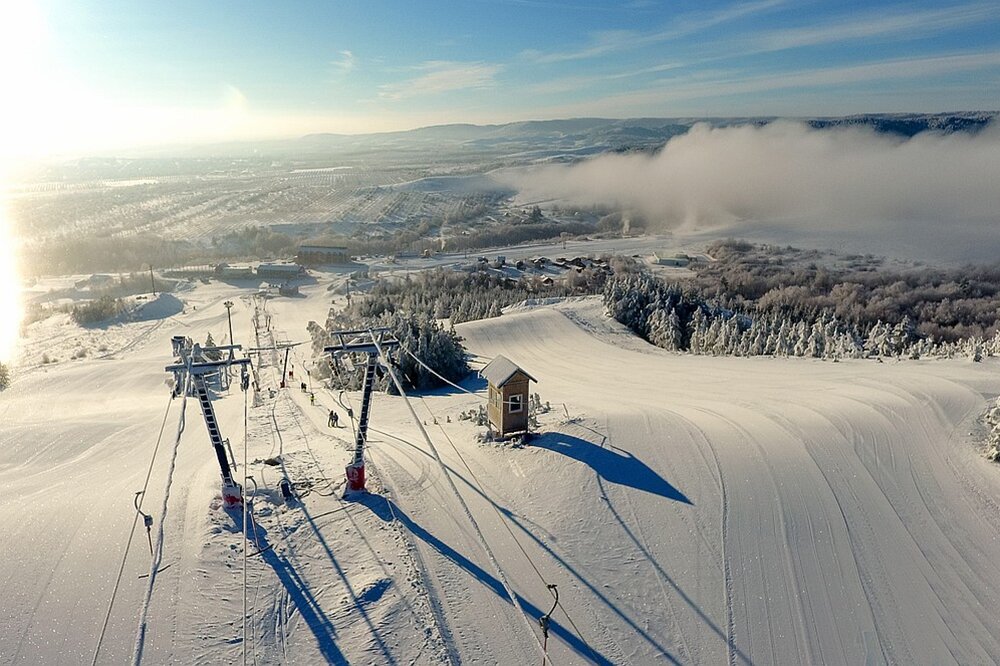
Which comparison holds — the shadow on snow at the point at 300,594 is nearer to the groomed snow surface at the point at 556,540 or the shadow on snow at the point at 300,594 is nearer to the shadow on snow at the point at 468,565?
the groomed snow surface at the point at 556,540

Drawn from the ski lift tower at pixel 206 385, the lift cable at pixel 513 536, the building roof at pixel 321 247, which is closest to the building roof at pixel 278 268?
the building roof at pixel 321 247

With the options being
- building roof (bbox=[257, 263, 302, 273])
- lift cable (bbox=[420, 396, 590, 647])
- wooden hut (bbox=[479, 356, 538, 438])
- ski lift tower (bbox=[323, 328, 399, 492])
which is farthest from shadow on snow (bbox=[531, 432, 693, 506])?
building roof (bbox=[257, 263, 302, 273])

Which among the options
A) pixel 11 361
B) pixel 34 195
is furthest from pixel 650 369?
pixel 34 195

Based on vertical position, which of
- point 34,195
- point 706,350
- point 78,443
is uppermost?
point 34,195

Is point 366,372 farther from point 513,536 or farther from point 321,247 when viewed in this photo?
point 321,247

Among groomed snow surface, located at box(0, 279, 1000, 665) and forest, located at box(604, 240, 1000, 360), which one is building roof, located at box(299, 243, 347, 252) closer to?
forest, located at box(604, 240, 1000, 360)

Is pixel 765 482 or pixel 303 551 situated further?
pixel 765 482

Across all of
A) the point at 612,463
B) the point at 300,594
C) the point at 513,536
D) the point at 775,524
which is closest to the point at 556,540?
the point at 513,536

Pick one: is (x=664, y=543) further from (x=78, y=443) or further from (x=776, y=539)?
(x=78, y=443)
